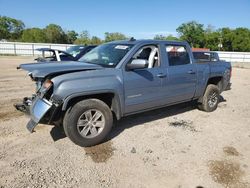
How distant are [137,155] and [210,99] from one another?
3586 millimetres

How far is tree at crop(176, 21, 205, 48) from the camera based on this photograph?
77.4 meters

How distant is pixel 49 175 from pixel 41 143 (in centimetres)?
115

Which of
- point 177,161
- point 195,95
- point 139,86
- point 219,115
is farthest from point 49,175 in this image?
point 219,115

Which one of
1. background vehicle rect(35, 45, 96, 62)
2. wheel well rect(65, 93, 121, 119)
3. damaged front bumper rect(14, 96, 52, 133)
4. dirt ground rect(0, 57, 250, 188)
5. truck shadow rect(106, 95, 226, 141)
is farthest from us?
background vehicle rect(35, 45, 96, 62)

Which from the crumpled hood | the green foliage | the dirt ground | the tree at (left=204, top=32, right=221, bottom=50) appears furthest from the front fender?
the tree at (left=204, top=32, right=221, bottom=50)

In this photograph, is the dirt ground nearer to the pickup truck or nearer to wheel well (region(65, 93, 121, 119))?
the pickup truck

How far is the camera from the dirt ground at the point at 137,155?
3850 mm

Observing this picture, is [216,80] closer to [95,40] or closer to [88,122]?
[88,122]

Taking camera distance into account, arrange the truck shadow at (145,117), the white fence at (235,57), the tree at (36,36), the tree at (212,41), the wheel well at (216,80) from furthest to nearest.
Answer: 1. the tree at (212,41)
2. the tree at (36,36)
3. the white fence at (235,57)
4. the wheel well at (216,80)
5. the truck shadow at (145,117)

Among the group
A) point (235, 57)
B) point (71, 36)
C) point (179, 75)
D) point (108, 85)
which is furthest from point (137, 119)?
point (71, 36)

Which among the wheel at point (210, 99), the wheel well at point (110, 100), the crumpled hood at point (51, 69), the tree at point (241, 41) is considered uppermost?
the tree at point (241, 41)

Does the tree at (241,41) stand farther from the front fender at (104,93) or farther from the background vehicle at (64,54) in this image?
the front fender at (104,93)

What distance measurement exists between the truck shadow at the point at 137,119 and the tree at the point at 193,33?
72548 millimetres

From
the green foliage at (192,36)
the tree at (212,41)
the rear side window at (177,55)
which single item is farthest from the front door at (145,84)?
the tree at (212,41)
